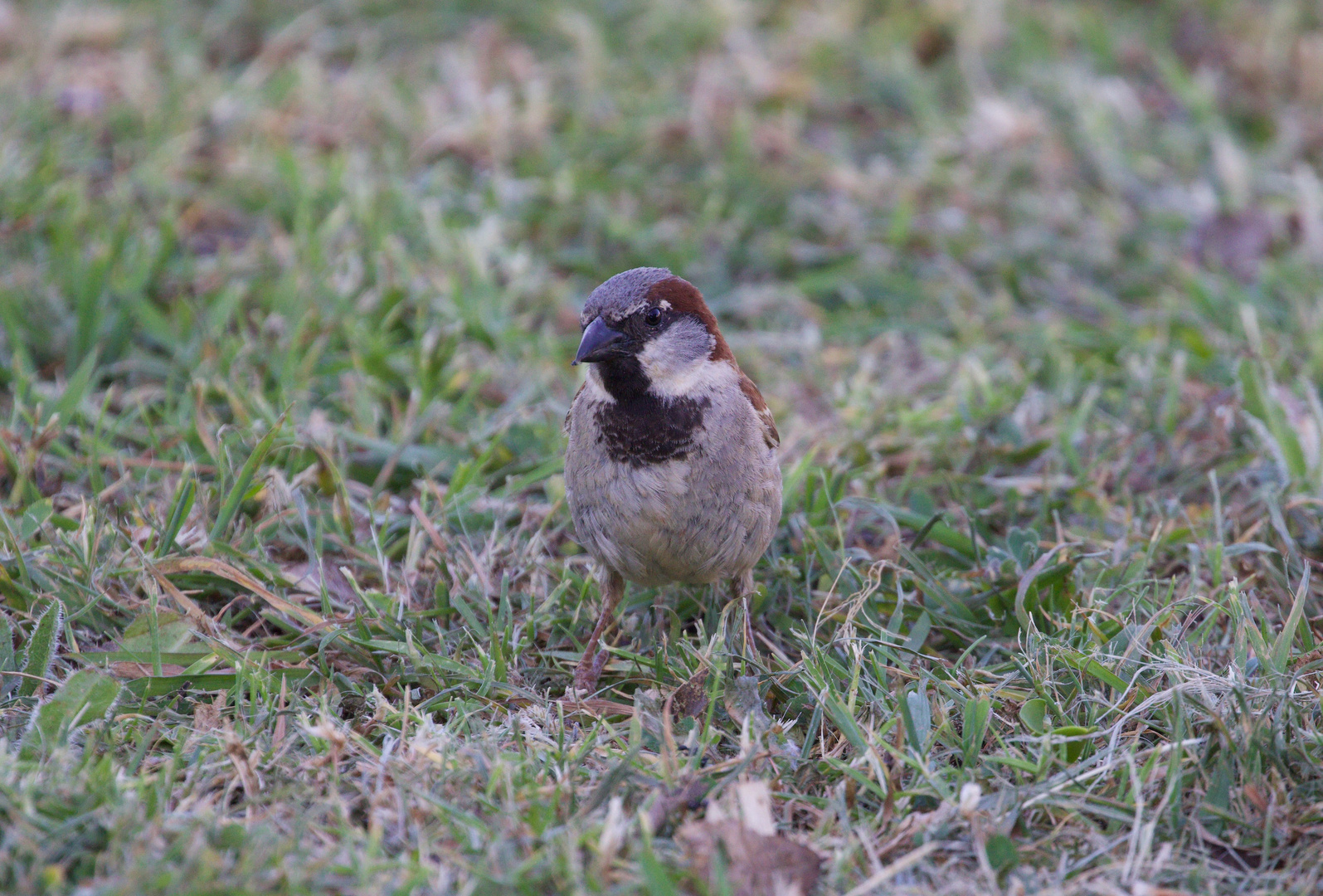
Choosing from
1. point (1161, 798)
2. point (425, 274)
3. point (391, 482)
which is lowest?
point (1161, 798)

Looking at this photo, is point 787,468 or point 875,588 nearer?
point 875,588

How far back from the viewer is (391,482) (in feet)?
14.0

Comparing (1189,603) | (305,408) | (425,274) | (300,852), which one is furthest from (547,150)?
(300,852)

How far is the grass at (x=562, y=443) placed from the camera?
2787mm

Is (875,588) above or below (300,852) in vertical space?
below

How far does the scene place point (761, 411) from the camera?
3730 mm

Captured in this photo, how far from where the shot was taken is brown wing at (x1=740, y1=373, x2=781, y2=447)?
3699 millimetres

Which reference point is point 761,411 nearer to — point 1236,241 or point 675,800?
point 675,800

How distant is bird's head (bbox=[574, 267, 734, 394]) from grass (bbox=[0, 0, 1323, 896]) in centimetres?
66

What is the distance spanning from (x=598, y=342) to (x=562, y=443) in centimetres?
90

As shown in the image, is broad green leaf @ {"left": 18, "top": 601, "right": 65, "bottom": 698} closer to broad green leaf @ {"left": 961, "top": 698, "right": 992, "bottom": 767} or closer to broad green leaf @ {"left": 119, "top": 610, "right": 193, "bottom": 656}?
broad green leaf @ {"left": 119, "top": 610, "right": 193, "bottom": 656}

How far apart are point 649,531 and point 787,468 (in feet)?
3.54

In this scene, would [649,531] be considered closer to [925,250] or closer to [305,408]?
[305,408]

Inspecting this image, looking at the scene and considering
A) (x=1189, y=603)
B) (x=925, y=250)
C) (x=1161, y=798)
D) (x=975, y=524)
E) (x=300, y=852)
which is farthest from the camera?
(x=925, y=250)
